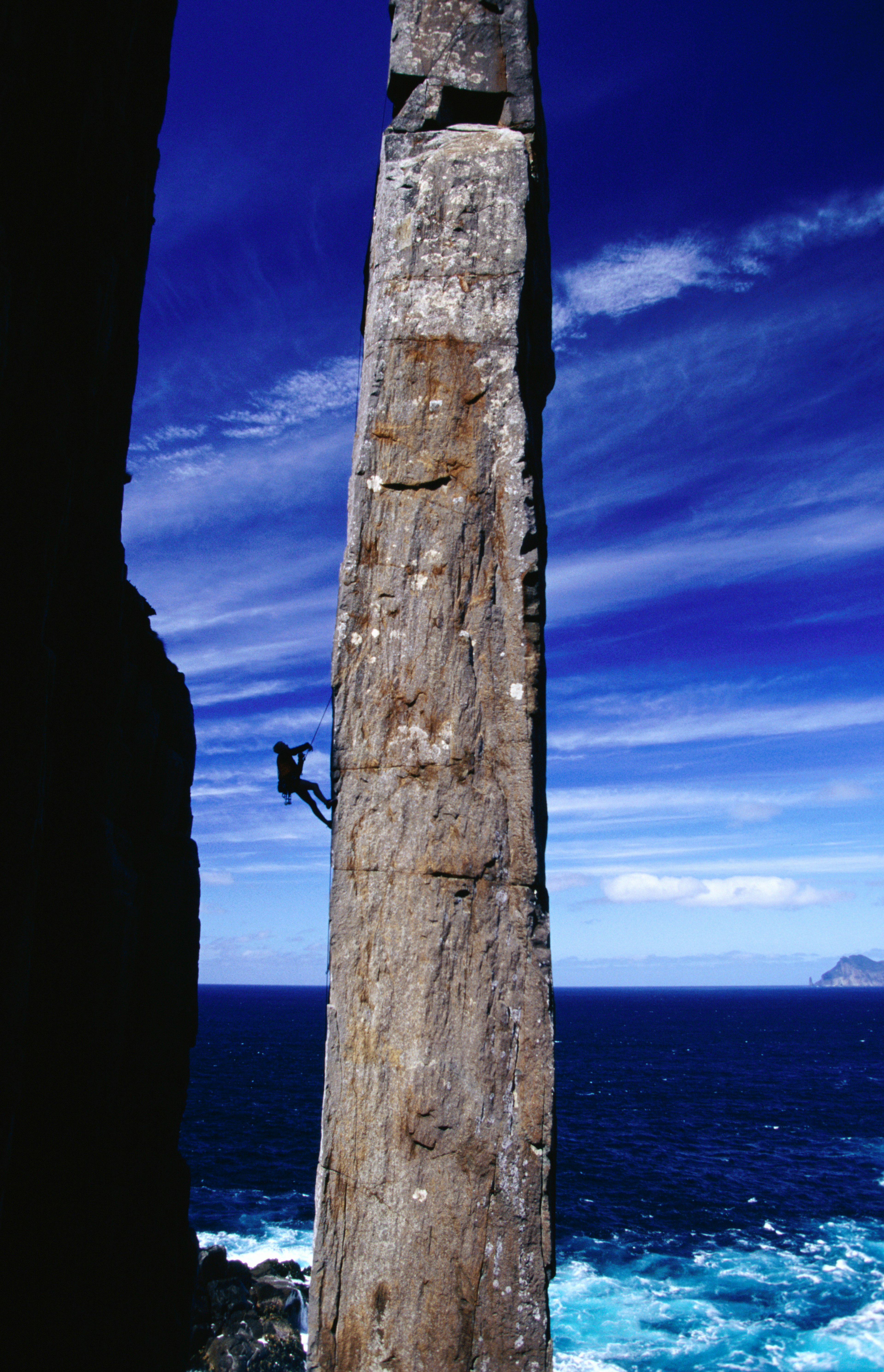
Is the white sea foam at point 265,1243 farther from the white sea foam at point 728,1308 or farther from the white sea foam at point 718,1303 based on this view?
the white sea foam at point 728,1308

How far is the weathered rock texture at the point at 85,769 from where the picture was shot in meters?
8.62

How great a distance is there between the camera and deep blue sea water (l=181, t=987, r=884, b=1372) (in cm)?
2189

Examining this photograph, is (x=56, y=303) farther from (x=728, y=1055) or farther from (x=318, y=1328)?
(x=728, y=1055)

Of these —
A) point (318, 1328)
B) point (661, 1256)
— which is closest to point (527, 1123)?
point (318, 1328)

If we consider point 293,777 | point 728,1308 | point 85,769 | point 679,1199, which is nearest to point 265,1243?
point 728,1308

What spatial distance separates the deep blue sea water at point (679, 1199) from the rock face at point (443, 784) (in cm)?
2073

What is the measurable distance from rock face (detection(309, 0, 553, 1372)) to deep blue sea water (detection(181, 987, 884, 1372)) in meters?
20.7

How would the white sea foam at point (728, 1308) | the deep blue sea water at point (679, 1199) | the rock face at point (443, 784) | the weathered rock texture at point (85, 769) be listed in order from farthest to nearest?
Result: the deep blue sea water at point (679, 1199) < the white sea foam at point (728, 1308) < the weathered rock texture at point (85, 769) < the rock face at point (443, 784)

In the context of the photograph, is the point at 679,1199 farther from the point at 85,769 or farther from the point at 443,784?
the point at 443,784

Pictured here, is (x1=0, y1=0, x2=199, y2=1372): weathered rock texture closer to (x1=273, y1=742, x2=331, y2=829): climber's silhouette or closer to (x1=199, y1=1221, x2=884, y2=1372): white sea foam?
(x1=273, y1=742, x2=331, y2=829): climber's silhouette

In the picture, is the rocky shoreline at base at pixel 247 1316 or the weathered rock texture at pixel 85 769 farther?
the rocky shoreline at base at pixel 247 1316

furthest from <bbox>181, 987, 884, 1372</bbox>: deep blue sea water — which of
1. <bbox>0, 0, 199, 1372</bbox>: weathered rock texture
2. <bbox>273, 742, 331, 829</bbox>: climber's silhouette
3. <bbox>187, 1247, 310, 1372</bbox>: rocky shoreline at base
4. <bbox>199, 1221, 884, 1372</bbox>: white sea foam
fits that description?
<bbox>273, 742, 331, 829</bbox>: climber's silhouette

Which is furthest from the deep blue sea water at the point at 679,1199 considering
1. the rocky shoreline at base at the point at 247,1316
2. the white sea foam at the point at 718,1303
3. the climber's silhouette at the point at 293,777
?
the climber's silhouette at the point at 293,777

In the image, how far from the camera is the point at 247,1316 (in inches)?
851
